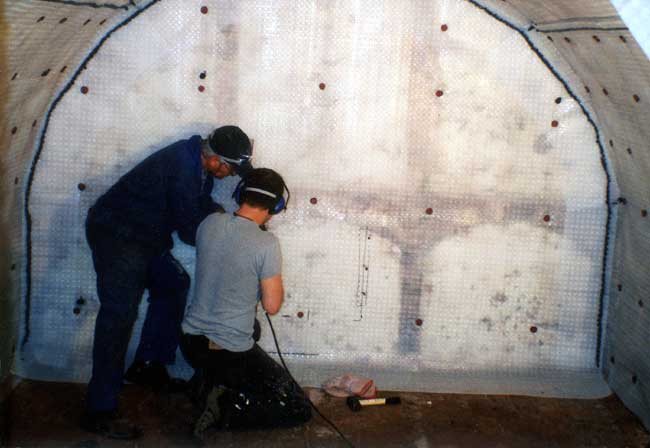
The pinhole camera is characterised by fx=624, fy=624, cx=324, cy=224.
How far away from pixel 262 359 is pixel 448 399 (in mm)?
1164

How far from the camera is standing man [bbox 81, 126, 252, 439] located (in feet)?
10.0

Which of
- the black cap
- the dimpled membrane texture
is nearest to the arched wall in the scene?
the dimpled membrane texture

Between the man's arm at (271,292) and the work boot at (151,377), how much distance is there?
3.15 feet

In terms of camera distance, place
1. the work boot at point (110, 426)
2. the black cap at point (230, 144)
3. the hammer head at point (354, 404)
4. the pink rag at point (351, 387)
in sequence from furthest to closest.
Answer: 1. the pink rag at point (351, 387)
2. the hammer head at point (354, 404)
3. the black cap at point (230, 144)
4. the work boot at point (110, 426)

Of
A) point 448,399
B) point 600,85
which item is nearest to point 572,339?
point 448,399

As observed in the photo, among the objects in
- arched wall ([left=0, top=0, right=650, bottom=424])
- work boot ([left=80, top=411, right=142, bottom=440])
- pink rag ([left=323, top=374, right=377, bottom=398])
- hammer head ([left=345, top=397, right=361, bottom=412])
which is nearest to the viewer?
arched wall ([left=0, top=0, right=650, bottom=424])

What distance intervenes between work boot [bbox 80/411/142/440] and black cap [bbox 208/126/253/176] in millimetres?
1397

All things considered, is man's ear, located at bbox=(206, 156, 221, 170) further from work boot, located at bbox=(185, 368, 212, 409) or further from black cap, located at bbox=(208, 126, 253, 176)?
work boot, located at bbox=(185, 368, 212, 409)

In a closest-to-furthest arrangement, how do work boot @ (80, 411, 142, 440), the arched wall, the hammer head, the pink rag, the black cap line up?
A: the arched wall → work boot @ (80, 411, 142, 440) → the black cap → the hammer head → the pink rag

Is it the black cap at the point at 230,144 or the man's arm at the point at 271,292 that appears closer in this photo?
the man's arm at the point at 271,292

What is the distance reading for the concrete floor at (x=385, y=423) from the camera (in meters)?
3.10

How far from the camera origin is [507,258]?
3803 millimetres

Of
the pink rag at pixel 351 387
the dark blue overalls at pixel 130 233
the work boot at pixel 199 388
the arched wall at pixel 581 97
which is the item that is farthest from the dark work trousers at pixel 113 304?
the pink rag at pixel 351 387

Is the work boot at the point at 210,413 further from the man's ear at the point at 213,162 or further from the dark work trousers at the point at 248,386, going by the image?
the man's ear at the point at 213,162
